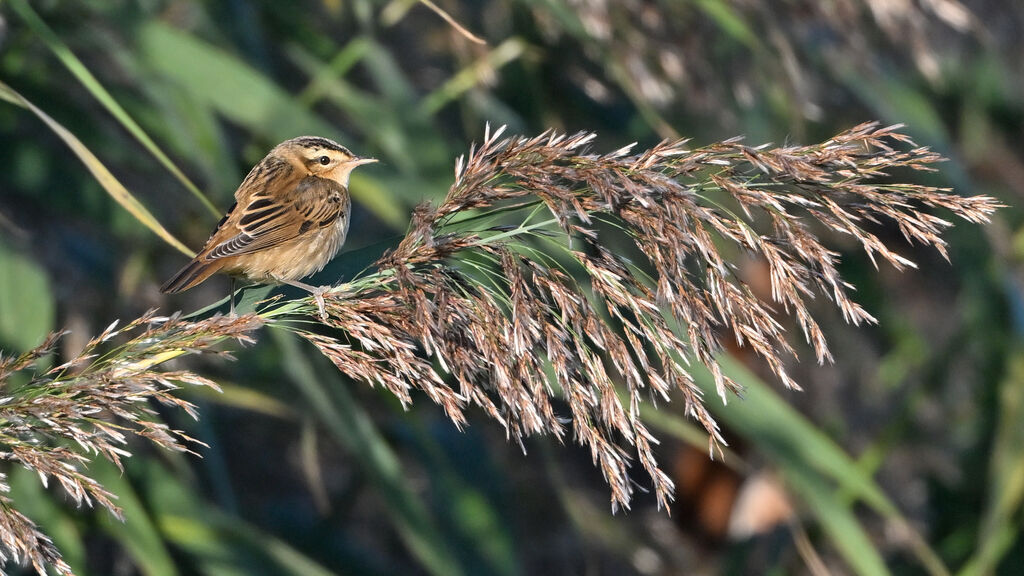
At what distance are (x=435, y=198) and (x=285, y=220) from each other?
50cm

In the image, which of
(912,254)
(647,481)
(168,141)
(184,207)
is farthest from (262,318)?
(647,481)

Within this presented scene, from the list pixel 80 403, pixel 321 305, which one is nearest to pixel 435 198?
pixel 321 305

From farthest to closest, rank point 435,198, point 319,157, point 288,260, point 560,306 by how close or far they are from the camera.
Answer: point 435,198 < point 319,157 < point 288,260 < point 560,306

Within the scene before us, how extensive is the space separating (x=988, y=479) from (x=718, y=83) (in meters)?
1.50

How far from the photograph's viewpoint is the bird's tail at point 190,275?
206 cm

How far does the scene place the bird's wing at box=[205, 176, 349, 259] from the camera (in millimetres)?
2260

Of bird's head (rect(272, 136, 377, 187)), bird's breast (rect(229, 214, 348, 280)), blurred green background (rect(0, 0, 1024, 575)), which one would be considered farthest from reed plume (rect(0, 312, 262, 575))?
bird's head (rect(272, 136, 377, 187))

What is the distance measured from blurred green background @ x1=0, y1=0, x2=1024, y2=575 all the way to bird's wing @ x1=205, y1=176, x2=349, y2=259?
0.11m

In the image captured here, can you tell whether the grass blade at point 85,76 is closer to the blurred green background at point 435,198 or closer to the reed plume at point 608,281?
the blurred green background at point 435,198

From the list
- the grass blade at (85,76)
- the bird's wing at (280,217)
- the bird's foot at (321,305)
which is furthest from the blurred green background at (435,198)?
the bird's foot at (321,305)

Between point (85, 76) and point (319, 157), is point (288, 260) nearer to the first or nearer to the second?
point (319, 157)

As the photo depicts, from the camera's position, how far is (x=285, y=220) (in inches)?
96.1

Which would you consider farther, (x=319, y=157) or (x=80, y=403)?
(x=319, y=157)

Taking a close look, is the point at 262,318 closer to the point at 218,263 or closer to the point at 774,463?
the point at 218,263
